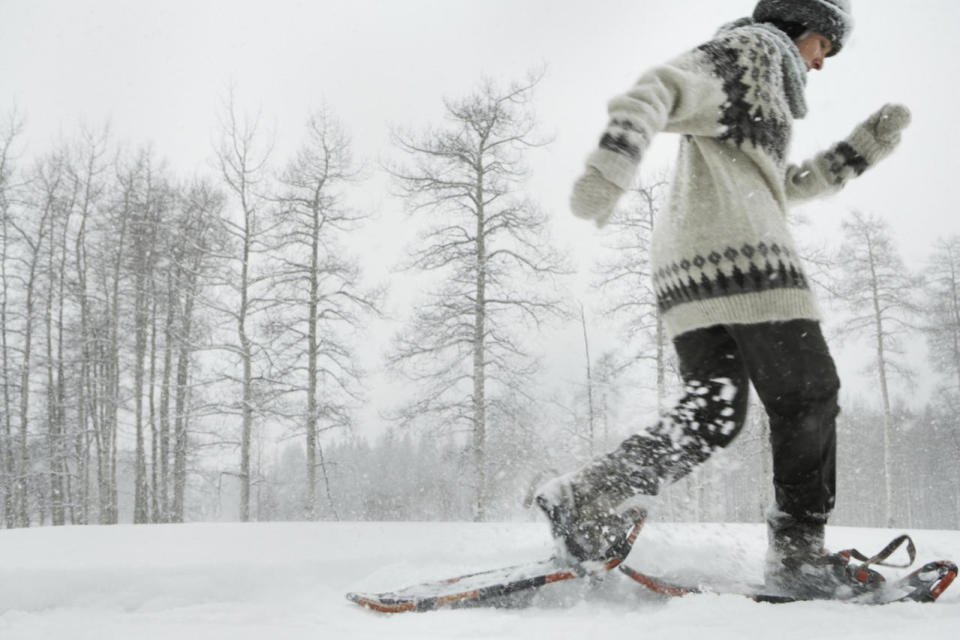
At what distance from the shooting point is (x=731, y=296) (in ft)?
4.54

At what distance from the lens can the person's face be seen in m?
1.64

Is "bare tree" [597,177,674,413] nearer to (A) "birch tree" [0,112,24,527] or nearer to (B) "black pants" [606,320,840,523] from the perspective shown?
(B) "black pants" [606,320,840,523]

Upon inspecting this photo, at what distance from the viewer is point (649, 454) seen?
1.45 metres

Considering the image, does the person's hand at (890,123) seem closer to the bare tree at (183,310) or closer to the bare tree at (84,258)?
the bare tree at (183,310)

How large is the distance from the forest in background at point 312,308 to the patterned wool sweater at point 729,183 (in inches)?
294

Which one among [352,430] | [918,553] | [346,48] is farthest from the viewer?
[346,48]

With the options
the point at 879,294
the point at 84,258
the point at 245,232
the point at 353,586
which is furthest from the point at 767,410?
the point at 84,258

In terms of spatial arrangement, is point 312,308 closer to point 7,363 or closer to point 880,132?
point 7,363

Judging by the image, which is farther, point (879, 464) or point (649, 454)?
point (879, 464)

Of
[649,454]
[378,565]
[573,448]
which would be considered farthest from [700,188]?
[378,565]

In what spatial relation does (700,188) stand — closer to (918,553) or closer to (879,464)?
(918,553)

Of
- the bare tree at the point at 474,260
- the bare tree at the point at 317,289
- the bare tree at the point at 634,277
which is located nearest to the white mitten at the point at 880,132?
the bare tree at the point at 474,260

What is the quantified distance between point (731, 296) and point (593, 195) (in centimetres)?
49

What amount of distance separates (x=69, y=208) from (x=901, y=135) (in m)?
19.6
